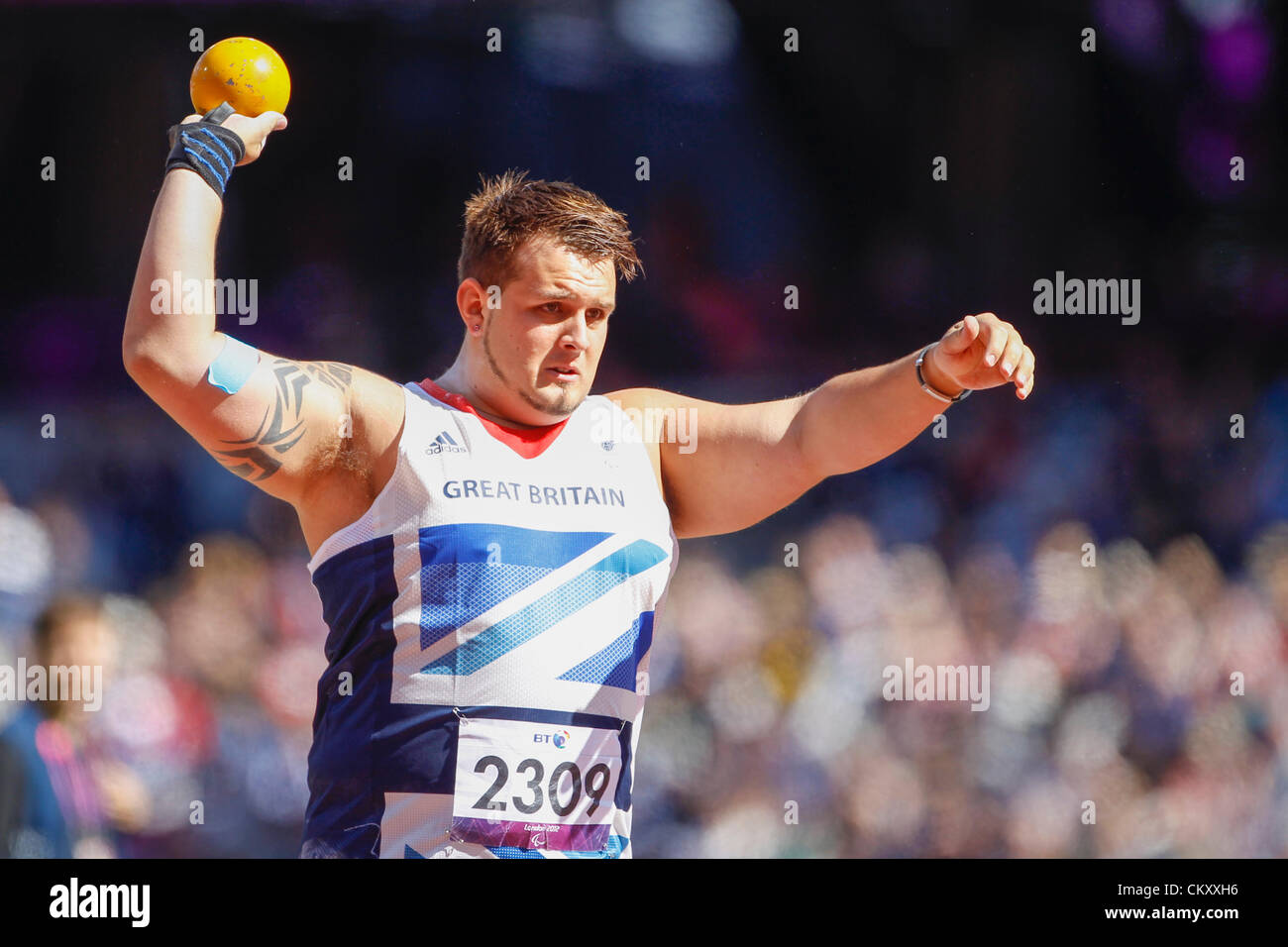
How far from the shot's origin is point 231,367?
2.86 meters

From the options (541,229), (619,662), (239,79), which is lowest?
(619,662)

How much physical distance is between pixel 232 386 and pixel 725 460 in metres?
1.23

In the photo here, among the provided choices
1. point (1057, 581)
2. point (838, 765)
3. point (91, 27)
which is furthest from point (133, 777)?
point (1057, 581)

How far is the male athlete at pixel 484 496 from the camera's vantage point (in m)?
2.92

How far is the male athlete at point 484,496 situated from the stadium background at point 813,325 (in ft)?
8.56

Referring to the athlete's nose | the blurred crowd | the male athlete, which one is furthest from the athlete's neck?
the blurred crowd

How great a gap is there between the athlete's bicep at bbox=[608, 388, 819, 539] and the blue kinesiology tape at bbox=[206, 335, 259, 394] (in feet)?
3.26
